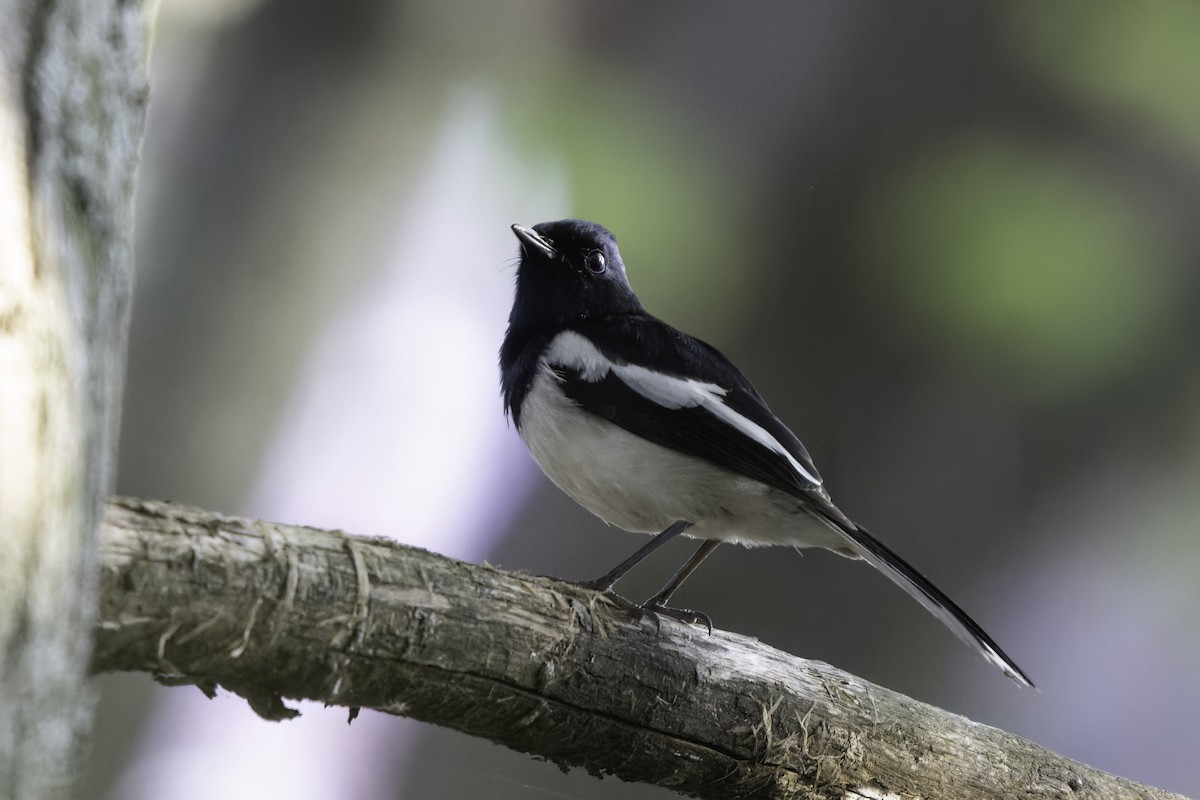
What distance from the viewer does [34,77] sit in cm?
68

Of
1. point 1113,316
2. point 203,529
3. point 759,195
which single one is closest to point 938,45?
point 759,195

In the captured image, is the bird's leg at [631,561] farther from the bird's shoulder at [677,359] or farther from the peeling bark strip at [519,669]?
the bird's shoulder at [677,359]

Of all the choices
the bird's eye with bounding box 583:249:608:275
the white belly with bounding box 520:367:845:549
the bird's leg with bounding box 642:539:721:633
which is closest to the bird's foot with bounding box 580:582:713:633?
the bird's leg with bounding box 642:539:721:633

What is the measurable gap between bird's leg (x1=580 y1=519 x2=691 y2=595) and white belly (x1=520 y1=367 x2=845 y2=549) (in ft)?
0.06

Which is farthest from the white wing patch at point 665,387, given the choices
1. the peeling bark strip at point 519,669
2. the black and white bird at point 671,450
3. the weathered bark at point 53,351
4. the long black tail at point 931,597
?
the weathered bark at point 53,351

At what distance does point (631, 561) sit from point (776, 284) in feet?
4.15

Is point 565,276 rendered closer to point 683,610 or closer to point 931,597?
point 683,610

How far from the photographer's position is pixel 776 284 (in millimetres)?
2641

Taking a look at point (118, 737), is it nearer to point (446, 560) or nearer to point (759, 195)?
point (446, 560)

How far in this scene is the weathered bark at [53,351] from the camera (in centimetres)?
65

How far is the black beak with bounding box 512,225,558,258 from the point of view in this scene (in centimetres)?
193

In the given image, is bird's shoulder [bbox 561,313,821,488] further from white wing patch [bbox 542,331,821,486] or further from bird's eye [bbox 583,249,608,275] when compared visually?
bird's eye [bbox 583,249,608,275]

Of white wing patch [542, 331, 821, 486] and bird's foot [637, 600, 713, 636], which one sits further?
white wing patch [542, 331, 821, 486]

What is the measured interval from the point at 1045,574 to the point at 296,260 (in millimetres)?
2243
